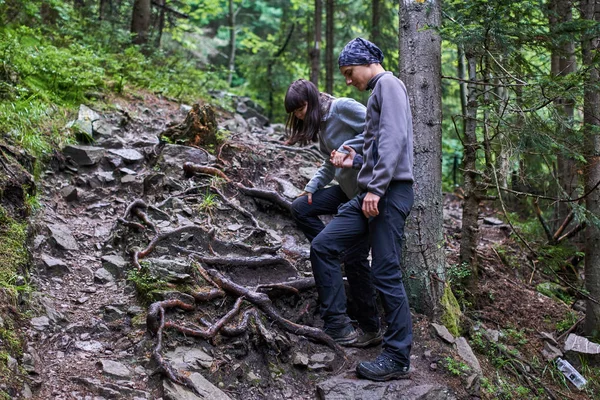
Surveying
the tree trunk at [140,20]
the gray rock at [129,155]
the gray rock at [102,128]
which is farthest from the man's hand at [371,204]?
the tree trunk at [140,20]

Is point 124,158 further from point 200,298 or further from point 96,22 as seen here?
point 96,22

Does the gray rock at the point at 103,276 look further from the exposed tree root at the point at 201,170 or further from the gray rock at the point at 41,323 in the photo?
the exposed tree root at the point at 201,170

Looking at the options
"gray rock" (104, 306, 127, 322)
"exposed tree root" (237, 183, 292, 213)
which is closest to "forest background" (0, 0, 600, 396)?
"gray rock" (104, 306, 127, 322)

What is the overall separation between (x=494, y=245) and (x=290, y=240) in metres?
4.01

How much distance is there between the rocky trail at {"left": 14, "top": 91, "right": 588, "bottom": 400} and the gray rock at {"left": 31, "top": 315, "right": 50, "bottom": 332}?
0.4 inches

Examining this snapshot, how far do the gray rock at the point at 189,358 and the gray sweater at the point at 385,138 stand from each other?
1.97 metres

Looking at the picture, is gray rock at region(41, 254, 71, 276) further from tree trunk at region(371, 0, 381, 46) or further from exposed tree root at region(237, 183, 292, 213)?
tree trunk at region(371, 0, 381, 46)

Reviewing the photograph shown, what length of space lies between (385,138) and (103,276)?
11.4ft

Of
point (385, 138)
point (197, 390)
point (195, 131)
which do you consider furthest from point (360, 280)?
point (195, 131)

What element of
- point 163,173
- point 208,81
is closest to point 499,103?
point 163,173

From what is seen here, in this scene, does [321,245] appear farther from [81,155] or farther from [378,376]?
[81,155]

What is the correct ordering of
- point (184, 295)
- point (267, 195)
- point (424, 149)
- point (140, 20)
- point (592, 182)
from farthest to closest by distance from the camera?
point (140, 20) → point (267, 195) → point (592, 182) → point (424, 149) → point (184, 295)

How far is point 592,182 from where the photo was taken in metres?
6.85

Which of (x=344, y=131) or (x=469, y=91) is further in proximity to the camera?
(x=469, y=91)
